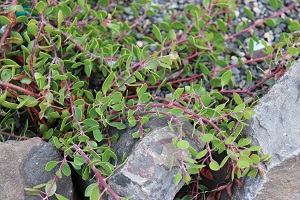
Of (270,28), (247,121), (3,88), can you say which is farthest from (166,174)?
(270,28)

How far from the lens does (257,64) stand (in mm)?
2912

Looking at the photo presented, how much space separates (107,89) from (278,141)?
785mm

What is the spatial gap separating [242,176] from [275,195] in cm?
17

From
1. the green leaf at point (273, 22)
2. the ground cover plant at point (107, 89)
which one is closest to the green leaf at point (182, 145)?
the ground cover plant at point (107, 89)

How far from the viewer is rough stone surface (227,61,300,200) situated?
2109mm

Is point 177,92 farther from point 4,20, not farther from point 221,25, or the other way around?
point 4,20

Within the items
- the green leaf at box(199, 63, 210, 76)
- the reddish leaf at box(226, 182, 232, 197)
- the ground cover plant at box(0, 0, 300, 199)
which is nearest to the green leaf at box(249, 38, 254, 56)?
the ground cover plant at box(0, 0, 300, 199)

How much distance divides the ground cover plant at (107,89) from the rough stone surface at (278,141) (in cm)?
6

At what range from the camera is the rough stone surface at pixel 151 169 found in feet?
6.70

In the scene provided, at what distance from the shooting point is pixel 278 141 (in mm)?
2168

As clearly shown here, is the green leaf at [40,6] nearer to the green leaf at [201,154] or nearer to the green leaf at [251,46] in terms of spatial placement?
the green leaf at [201,154]

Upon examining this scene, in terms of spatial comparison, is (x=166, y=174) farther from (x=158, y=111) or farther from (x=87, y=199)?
(x=87, y=199)

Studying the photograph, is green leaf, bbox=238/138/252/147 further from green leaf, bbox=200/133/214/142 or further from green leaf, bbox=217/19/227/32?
green leaf, bbox=217/19/227/32

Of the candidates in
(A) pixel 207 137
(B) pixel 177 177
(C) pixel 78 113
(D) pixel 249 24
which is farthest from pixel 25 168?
(D) pixel 249 24
